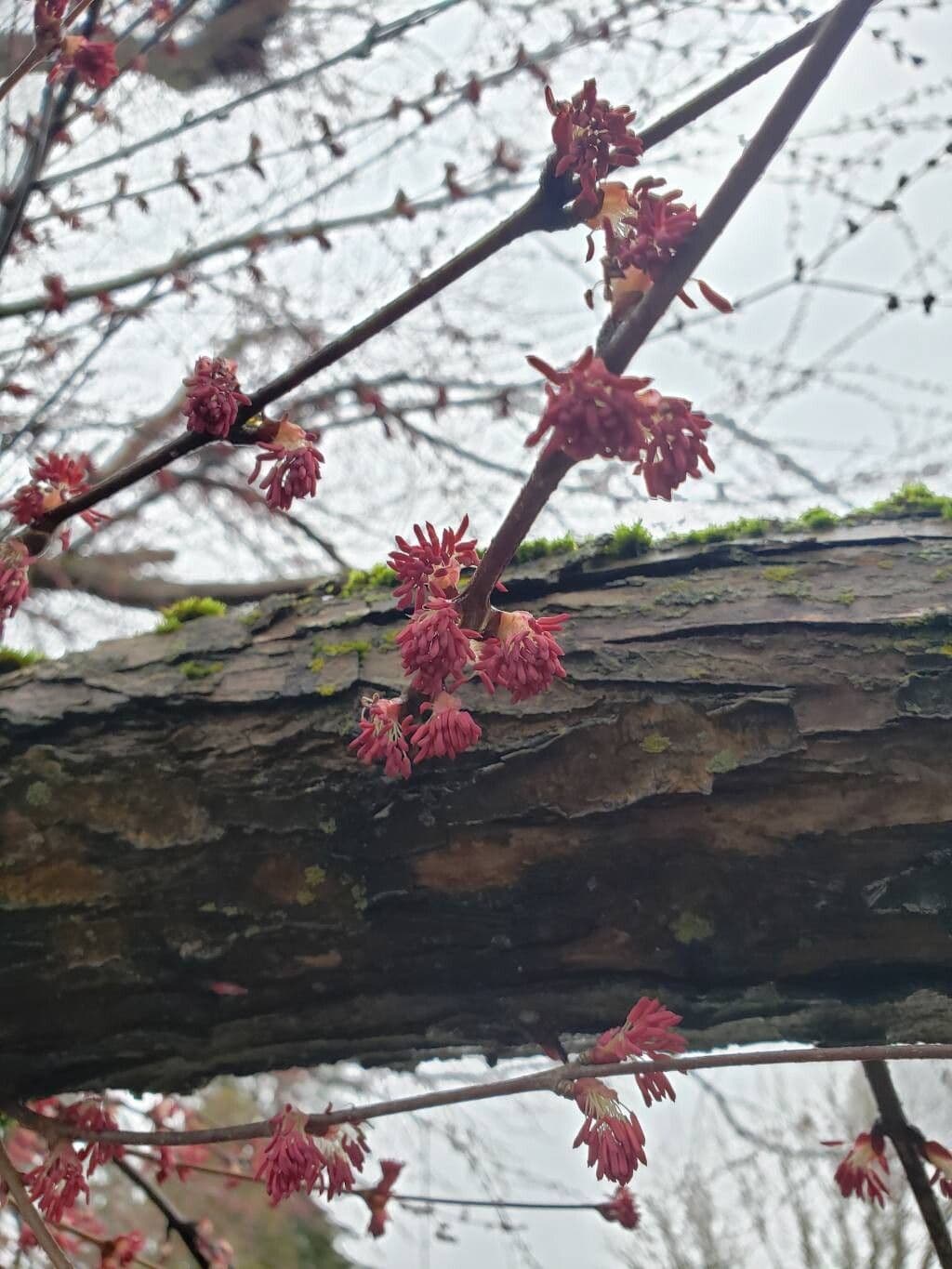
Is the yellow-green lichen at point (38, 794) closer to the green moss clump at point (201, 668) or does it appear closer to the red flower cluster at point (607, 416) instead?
the green moss clump at point (201, 668)

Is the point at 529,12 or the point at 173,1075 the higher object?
the point at 529,12

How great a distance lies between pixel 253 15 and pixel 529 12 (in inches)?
69.9

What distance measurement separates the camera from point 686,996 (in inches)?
58.3

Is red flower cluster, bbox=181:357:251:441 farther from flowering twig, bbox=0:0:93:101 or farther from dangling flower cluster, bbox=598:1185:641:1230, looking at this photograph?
dangling flower cluster, bbox=598:1185:641:1230

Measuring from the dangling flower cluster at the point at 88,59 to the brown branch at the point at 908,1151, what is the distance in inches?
94.4

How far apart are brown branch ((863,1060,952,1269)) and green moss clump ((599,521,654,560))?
1.02 metres

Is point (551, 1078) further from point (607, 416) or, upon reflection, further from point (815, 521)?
point (815, 521)

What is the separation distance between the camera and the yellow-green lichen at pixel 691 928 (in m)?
1.43

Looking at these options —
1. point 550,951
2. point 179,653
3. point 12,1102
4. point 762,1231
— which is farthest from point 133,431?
point 762,1231

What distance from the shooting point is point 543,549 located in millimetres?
1737

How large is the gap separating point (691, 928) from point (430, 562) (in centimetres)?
→ 82

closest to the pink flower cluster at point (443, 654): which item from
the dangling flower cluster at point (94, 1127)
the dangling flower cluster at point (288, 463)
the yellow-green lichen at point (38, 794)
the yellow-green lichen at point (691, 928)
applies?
the dangling flower cluster at point (288, 463)

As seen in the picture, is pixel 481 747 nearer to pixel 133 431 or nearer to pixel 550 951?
pixel 550 951

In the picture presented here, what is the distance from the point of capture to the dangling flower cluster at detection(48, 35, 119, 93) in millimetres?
1653
